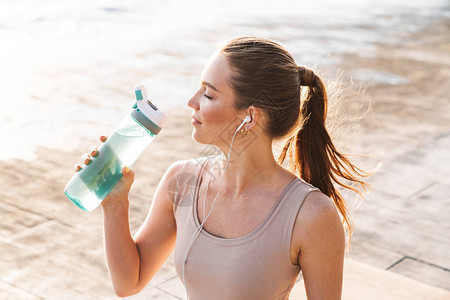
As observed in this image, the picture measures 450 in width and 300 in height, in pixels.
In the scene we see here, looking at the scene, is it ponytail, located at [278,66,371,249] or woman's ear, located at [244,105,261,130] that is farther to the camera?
ponytail, located at [278,66,371,249]

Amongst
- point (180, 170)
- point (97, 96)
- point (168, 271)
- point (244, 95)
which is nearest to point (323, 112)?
point (244, 95)

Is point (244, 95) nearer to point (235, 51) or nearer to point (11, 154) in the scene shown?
point (235, 51)

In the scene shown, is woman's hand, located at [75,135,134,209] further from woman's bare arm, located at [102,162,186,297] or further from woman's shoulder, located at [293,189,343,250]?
woman's shoulder, located at [293,189,343,250]

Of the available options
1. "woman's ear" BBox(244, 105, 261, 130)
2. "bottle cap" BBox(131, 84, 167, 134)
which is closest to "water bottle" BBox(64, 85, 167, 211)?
"bottle cap" BBox(131, 84, 167, 134)

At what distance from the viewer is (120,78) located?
9055 mm

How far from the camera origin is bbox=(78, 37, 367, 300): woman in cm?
220

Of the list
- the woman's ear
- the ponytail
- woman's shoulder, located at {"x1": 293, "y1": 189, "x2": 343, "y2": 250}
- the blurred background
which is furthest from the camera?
the blurred background

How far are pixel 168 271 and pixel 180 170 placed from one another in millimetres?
1979

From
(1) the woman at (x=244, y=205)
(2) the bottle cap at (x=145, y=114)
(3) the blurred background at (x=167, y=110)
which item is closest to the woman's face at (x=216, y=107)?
(1) the woman at (x=244, y=205)

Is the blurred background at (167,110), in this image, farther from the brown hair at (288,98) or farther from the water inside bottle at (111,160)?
the water inside bottle at (111,160)

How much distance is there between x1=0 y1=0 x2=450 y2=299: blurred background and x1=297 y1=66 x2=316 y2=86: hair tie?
0.30 meters

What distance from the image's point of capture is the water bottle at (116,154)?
86.5 inches

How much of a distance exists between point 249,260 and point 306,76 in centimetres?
70

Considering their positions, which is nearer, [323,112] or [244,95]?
[244,95]
